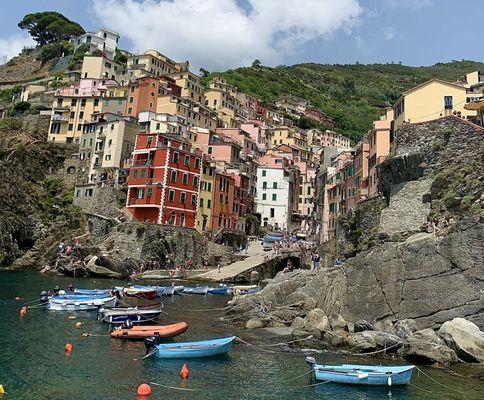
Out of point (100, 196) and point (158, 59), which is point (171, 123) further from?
point (158, 59)

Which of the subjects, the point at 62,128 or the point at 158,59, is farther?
the point at 158,59

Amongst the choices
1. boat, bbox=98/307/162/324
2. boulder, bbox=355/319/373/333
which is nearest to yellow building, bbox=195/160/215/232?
boat, bbox=98/307/162/324

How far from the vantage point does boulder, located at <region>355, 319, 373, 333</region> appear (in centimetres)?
2605

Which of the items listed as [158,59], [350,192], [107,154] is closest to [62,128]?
[107,154]

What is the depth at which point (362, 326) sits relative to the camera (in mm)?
26219

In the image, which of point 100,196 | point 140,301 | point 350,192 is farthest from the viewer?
point 100,196

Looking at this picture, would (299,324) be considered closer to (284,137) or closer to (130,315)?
(130,315)

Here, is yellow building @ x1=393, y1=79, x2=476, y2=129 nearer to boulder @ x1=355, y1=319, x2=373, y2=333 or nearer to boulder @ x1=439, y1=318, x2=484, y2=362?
boulder @ x1=355, y1=319, x2=373, y2=333

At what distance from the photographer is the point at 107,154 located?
74125mm

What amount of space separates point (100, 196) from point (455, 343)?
56760 millimetres

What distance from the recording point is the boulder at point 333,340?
24.7 meters

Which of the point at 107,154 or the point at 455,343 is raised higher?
the point at 107,154

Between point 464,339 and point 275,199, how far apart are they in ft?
228

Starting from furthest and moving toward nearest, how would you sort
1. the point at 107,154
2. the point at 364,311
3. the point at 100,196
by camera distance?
the point at 107,154 < the point at 100,196 < the point at 364,311
